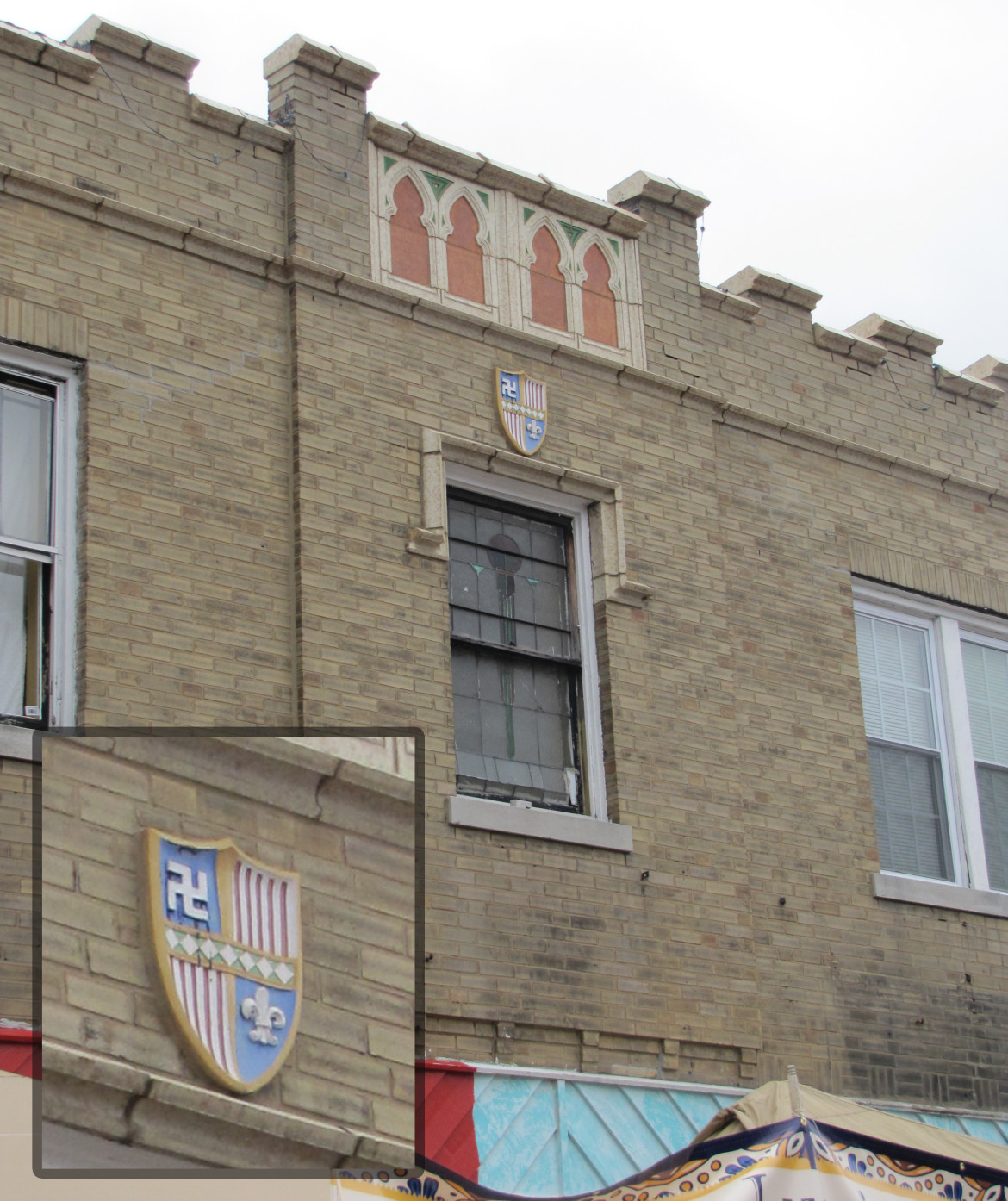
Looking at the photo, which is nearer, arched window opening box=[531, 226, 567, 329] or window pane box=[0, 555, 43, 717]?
window pane box=[0, 555, 43, 717]

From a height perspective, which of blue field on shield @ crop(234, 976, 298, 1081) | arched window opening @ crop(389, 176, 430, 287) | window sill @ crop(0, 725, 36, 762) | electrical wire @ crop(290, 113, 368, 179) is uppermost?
electrical wire @ crop(290, 113, 368, 179)

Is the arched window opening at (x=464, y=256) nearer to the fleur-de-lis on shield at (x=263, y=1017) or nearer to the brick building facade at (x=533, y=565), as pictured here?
the brick building facade at (x=533, y=565)

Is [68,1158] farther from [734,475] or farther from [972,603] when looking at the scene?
[972,603]

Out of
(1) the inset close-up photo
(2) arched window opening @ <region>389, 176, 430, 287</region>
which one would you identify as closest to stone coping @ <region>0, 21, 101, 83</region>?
(2) arched window opening @ <region>389, 176, 430, 287</region>

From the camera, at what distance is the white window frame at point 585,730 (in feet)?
35.3

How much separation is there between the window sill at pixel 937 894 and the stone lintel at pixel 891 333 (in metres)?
4.12

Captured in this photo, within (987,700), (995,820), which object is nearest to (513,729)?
(995,820)

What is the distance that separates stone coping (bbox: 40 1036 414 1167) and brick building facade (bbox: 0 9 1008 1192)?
10.2ft

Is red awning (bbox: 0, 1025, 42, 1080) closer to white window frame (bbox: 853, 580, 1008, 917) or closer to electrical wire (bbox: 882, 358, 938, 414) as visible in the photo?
white window frame (bbox: 853, 580, 1008, 917)

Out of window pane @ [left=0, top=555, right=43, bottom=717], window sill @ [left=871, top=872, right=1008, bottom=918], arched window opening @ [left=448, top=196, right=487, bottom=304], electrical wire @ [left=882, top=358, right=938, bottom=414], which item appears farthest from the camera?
electrical wire @ [left=882, top=358, right=938, bottom=414]

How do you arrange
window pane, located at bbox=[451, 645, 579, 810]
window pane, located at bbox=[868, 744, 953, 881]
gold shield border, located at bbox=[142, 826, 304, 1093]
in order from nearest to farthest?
gold shield border, located at bbox=[142, 826, 304, 1093], window pane, located at bbox=[451, 645, 579, 810], window pane, located at bbox=[868, 744, 953, 881]

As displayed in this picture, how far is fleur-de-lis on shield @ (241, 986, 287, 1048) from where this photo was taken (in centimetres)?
584

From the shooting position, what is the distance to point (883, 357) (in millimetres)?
14414

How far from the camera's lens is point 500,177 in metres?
12.3
